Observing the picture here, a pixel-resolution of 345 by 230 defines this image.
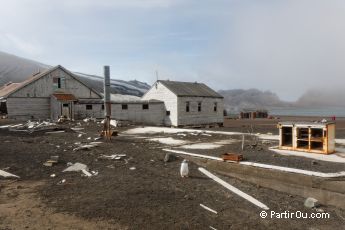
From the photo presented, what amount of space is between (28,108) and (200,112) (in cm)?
1846

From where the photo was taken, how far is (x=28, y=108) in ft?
120

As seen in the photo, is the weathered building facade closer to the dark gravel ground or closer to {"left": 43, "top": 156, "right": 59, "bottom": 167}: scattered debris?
the dark gravel ground

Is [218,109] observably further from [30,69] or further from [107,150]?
[30,69]

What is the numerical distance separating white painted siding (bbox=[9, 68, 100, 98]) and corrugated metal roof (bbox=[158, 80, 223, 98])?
945cm

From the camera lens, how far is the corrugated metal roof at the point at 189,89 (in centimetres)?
3694

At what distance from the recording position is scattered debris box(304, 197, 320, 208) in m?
8.89

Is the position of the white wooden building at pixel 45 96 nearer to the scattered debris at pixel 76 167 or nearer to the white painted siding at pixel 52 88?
the white painted siding at pixel 52 88

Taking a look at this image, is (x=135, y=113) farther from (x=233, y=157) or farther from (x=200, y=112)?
(x=233, y=157)

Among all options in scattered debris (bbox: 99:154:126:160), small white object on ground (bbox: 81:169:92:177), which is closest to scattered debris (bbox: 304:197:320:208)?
small white object on ground (bbox: 81:169:92:177)

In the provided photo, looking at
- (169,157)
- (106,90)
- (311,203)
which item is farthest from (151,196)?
(106,90)

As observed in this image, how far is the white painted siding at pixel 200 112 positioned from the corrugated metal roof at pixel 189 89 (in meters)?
0.46

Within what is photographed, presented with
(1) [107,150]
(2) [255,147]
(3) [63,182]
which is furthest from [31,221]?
(2) [255,147]

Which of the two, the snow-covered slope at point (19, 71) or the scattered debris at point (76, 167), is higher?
the snow-covered slope at point (19, 71)

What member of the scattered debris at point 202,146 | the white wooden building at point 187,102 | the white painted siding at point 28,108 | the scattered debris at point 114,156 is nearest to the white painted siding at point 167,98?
the white wooden building at point 187,102
